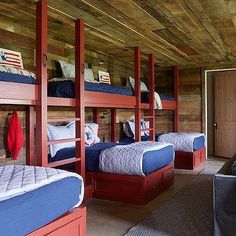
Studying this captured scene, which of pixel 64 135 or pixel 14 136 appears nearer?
pixel 14 136

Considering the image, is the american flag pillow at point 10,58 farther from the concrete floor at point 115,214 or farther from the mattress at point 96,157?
the concrete floor at point 115,214

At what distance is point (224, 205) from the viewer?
6.68ft

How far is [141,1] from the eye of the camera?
272cm

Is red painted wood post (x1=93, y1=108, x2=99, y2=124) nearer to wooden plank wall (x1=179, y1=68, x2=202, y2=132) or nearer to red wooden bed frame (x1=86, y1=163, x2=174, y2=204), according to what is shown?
red wooden bed frame (x1=86, y1=163, x2=174, y2=204)

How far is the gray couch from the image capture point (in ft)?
6.59

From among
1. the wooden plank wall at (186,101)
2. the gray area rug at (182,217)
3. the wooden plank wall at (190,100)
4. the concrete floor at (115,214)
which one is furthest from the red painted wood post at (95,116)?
the wooden plank wall at (190,100)

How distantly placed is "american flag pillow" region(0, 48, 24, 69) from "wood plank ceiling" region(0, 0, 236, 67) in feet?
0.96

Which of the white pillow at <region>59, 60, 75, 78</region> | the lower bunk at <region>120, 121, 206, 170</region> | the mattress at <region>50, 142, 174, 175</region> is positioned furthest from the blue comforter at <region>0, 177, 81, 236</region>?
the lower bunk at <region>120, 121, 206, 170</region>

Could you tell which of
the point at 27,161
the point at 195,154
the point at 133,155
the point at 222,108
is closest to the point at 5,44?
the point at 27,161

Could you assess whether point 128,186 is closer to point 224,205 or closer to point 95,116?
point 224,205

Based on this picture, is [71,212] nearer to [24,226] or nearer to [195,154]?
[24,226]

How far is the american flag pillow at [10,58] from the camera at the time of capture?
127 inches

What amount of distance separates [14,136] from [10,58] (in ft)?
2.96

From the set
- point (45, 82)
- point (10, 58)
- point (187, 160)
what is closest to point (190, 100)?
point (187, 160)
